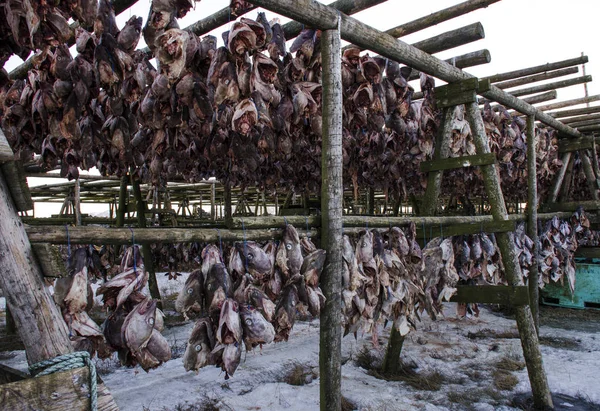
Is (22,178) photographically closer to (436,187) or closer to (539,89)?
(436,187)

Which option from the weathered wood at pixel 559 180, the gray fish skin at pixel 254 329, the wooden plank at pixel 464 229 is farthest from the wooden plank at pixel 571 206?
the gray fish skin at pixel 254 329

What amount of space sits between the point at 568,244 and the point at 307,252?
19.4 feet

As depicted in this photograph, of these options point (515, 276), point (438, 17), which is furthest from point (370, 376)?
point (438, 17)

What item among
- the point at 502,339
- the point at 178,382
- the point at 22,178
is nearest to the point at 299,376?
the point at 178,382

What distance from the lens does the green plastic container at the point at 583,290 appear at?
7227mm

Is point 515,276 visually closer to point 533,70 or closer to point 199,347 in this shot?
point 533,70

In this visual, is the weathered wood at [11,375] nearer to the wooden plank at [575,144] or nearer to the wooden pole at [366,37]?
the wooden pole at [366,37]

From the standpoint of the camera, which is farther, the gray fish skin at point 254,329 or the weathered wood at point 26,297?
the gray fish skin at point 254,329

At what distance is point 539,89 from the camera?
5477 millimetres

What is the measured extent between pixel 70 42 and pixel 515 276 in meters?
4.38

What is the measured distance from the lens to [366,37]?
9.57ft

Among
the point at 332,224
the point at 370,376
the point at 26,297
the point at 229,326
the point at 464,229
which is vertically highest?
the point at 332,224

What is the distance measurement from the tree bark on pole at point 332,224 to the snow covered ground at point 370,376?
4.87ft

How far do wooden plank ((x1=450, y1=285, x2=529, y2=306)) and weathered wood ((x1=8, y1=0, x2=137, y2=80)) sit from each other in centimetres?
360
